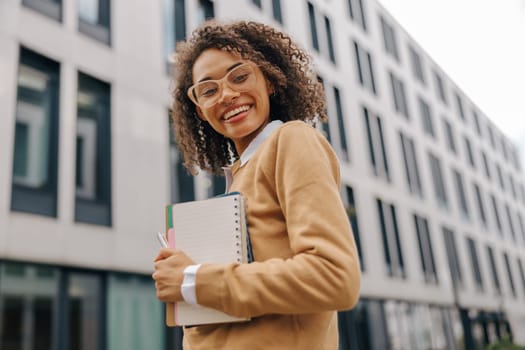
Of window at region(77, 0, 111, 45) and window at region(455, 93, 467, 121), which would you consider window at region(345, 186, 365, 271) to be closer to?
window at region(77, 0, 111, 45)

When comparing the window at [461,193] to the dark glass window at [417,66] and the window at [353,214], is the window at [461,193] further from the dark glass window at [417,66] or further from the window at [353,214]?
the window at [353,214]

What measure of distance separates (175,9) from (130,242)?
5.60 meters

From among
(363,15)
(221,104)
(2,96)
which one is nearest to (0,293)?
(2,96)

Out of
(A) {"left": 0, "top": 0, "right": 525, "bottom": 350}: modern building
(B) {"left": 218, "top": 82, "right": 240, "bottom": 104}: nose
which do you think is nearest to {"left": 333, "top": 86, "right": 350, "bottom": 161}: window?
(A) {"left": 0, "top": 0, "right": 525, "bottom": 350}: modern building

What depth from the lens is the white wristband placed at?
125 cm

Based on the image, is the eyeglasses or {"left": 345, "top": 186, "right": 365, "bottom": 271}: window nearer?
the eyeglasses

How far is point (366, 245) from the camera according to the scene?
55.4ft

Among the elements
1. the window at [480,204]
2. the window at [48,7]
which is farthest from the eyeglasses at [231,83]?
the window at [480,204]

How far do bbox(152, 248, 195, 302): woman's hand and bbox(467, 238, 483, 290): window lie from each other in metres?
27.8

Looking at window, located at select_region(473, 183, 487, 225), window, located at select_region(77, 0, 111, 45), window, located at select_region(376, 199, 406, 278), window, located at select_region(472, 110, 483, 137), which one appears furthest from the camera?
window, located at select_region(472, 110, 483, 137)

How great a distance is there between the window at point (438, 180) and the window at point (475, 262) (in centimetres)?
348

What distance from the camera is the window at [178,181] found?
1012 centimetres

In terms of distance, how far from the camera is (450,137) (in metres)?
29.5

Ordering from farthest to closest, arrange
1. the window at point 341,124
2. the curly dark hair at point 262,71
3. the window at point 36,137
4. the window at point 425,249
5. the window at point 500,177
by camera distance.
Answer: the window at point 500,177, the window at point 425,249, the window at point 341,124, the window at point 36,137, the curly dark hair at point 262,71
